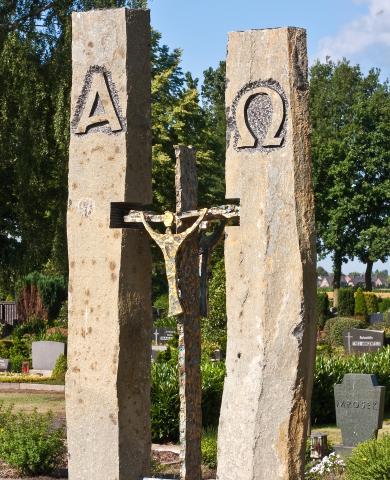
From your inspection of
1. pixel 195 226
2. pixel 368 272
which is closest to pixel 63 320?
pixel 368 272

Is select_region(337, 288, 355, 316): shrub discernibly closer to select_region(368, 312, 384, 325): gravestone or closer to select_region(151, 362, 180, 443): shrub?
select_region(368, 312, 384, 325): gravestone

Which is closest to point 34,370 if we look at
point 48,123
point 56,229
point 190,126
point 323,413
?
point 56,229

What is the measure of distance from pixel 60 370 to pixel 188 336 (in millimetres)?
16828

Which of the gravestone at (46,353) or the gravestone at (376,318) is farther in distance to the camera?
the gravestone at (376,318)

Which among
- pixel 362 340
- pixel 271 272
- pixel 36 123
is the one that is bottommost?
pixel 362 340

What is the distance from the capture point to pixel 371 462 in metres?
11.1

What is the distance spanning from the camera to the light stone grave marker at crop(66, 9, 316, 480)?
28.7 feet

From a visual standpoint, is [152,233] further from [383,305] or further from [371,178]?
[371,178]

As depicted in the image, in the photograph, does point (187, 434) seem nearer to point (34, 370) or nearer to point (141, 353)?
point (141, 353)

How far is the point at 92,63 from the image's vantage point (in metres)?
9.65

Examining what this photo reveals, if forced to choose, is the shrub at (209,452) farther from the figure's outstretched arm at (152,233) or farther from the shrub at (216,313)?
the shrub at (216,313)

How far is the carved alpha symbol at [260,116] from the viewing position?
880 cm

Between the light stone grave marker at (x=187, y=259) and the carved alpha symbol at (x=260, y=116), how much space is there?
1 centimetres

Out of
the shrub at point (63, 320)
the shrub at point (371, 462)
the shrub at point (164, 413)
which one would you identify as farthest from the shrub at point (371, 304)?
the shrub at point (371, 462)
